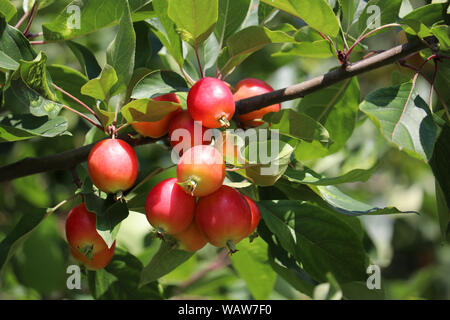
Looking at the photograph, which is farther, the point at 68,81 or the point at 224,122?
the point at 68,81

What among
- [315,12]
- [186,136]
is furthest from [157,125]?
[315,12]

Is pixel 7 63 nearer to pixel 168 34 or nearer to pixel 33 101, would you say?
pixel 33 101

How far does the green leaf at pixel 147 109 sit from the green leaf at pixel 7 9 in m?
0.40

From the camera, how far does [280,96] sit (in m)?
1.22

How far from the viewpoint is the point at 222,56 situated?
4.13ft

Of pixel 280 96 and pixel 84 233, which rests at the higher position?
pixel 280 96

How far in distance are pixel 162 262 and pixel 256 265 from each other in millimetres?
389

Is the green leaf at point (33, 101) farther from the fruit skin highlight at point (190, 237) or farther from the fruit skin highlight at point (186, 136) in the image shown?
the fruit skin highlight at point (190, 237)

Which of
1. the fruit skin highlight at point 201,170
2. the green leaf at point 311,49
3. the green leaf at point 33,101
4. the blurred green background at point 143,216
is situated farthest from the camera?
the blurred green background at point 143,216

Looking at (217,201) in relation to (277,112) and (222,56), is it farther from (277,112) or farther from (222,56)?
(222,56)

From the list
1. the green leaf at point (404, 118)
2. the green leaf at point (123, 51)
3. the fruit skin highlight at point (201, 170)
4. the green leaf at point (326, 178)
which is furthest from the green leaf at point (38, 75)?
the green leaf at point (404, 118)

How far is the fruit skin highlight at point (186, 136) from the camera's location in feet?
3.66

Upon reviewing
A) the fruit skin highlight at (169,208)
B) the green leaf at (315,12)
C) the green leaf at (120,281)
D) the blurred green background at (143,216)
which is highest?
the green leaf at (315,12)

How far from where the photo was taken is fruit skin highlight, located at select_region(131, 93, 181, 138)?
3.77 ft
